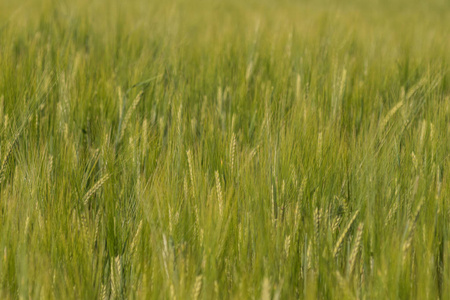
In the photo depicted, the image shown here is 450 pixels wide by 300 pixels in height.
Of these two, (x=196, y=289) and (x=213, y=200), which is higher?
(x=213, y=200)

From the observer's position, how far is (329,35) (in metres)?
2.03

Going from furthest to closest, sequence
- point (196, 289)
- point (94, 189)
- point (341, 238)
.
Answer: point (94, 189), point (341, 238), point (196, 289)

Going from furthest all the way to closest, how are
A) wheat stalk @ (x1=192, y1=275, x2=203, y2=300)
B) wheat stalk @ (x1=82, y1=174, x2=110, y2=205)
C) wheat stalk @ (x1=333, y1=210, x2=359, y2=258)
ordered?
wheat stalk @ (x1=82, y1=174, x2=110, y2=205)
wheat stalk @ (x1=333, y1=210, x2=359, y2=258)
wheat stalk @ (x1=192, y1=275, x2=203, y2=300)

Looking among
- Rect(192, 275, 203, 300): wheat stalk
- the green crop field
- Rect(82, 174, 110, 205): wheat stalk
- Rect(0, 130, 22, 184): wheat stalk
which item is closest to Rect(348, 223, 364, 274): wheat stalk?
the green crop field

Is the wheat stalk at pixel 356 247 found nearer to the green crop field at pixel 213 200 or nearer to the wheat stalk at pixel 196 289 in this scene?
the green crop field at pixel 213 200

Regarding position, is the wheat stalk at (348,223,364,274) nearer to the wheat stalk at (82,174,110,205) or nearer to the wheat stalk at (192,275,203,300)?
the wheat stalk at (192,275,203,300)

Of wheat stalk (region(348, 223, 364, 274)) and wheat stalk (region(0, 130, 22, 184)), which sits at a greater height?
wheat stalk (region(0, 130, 22, 184))

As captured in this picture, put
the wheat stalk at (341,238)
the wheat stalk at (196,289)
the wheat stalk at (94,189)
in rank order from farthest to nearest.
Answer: the wheat stalk at (94,189)
the wheat stalk at (341,238)
the wheat stalk at (196,289)

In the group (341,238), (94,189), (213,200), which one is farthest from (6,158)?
(341,238)

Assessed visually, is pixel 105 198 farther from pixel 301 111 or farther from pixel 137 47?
pixel 137 47

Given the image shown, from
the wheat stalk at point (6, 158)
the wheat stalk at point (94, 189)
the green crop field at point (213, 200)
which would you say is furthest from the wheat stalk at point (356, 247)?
the wheat stalk at point (6, 158)

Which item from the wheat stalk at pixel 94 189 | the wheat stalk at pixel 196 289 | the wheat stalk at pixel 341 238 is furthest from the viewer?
the wheat stalk at pixel 94 189

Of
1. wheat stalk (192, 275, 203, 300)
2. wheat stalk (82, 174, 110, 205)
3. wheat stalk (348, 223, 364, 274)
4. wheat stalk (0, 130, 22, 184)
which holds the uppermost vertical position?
wheat stalk (0, 130, 22, 184)

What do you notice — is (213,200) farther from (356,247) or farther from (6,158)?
(6,158)
